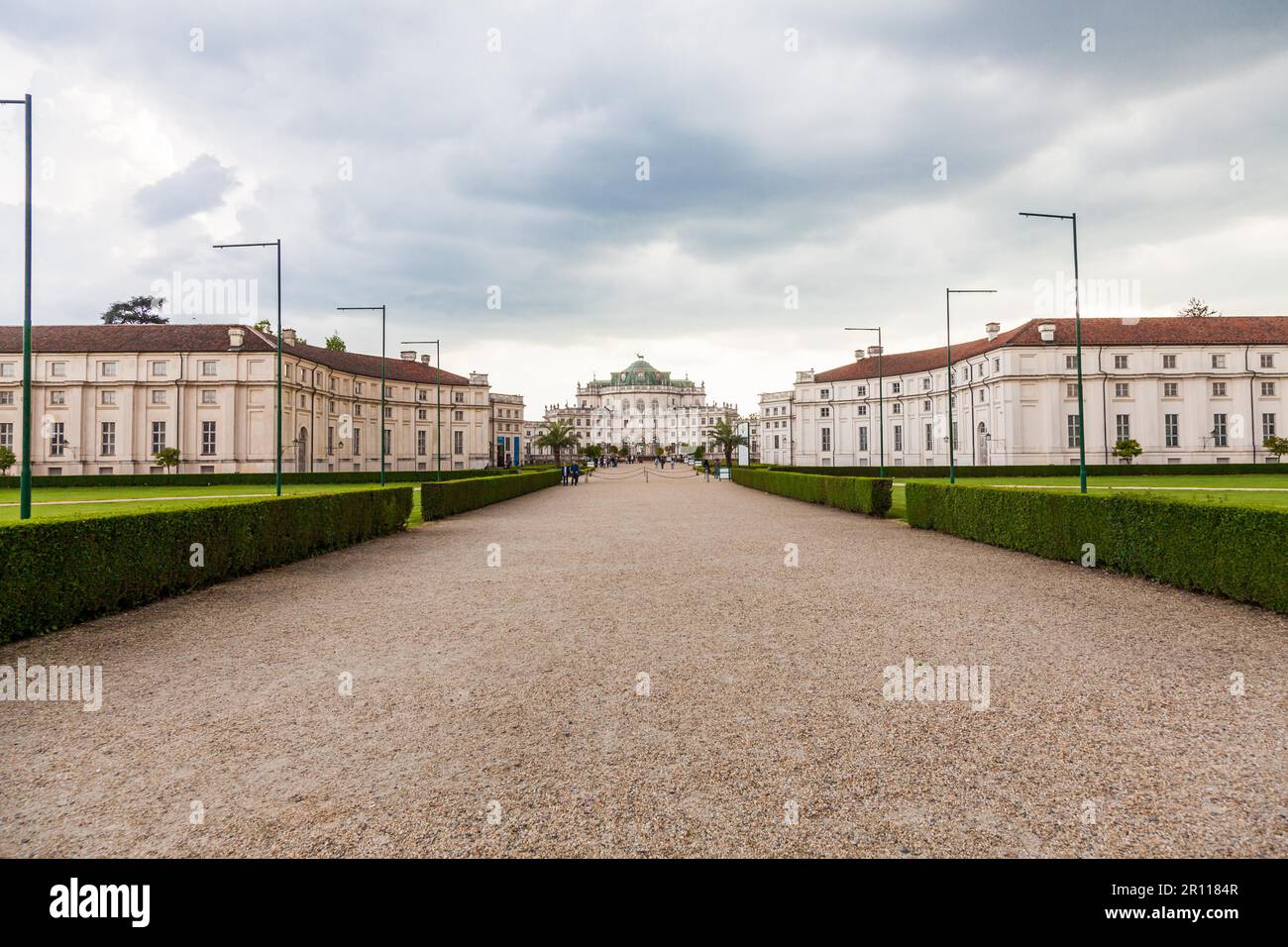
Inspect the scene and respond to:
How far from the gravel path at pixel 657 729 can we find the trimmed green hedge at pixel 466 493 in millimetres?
11496

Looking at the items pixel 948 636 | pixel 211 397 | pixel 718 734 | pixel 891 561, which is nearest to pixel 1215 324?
pixel 891 561

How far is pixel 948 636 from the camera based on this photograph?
264 inches

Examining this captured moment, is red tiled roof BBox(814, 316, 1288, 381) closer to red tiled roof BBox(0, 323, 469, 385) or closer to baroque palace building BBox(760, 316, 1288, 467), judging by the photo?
baroque palace building BBox(760, 316, 1288, 467)

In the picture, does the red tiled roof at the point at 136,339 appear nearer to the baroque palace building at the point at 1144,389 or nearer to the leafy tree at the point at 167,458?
the leafy tree at the point at 167,458

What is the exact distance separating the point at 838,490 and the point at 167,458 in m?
48.0

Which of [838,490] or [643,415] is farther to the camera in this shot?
[643,415]

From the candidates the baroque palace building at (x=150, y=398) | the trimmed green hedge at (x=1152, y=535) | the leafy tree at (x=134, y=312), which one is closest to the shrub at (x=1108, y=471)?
the trimmed green hedge at (x=1152, y=535)

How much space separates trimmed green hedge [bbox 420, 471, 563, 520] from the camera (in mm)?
20453

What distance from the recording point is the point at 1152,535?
30.9 ft

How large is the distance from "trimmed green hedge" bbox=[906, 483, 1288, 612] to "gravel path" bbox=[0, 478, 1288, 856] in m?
0.41

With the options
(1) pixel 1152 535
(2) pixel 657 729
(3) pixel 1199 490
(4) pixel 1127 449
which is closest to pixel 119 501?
(2) pixel 657 729

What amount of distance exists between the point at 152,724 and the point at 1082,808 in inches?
223

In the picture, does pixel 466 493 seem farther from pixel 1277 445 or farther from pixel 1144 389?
pixel 1144 389

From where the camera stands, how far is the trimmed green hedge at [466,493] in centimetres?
2045
